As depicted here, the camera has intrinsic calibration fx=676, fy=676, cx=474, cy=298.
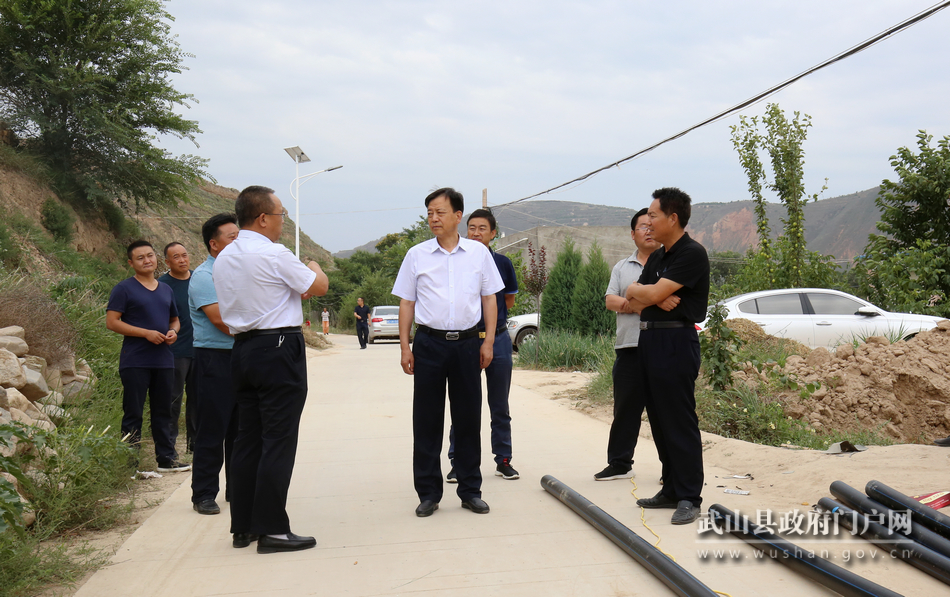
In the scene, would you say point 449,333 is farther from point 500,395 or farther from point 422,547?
point 422,547

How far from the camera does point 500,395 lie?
5359mm

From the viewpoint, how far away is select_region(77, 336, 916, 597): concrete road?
314 cm

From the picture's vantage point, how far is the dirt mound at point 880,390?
749cm

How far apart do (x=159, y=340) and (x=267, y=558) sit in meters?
2.42

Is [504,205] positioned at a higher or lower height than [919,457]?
higher

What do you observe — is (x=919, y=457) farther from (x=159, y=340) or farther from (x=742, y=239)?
(x=742, y=239)

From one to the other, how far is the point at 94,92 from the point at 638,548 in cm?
2068

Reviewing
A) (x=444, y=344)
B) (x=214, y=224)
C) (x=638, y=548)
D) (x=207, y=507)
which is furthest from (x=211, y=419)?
(x=638, y=548)

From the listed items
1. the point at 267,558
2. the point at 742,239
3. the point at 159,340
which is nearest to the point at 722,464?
the point at 267,558

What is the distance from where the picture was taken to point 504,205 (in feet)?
88.7

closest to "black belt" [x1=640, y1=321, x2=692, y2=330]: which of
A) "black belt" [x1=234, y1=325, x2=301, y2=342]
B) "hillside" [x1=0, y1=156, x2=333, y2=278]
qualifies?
"black belt" [x1=234, y1=325, x2=301, y2=342]

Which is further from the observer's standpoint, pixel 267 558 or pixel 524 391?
pixel 524 391

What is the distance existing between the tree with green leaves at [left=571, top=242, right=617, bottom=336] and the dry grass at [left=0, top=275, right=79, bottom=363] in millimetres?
11126

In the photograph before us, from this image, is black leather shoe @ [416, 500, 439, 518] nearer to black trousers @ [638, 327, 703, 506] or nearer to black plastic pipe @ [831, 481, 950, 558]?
black trousers @ [638, 327, 703, 506]
